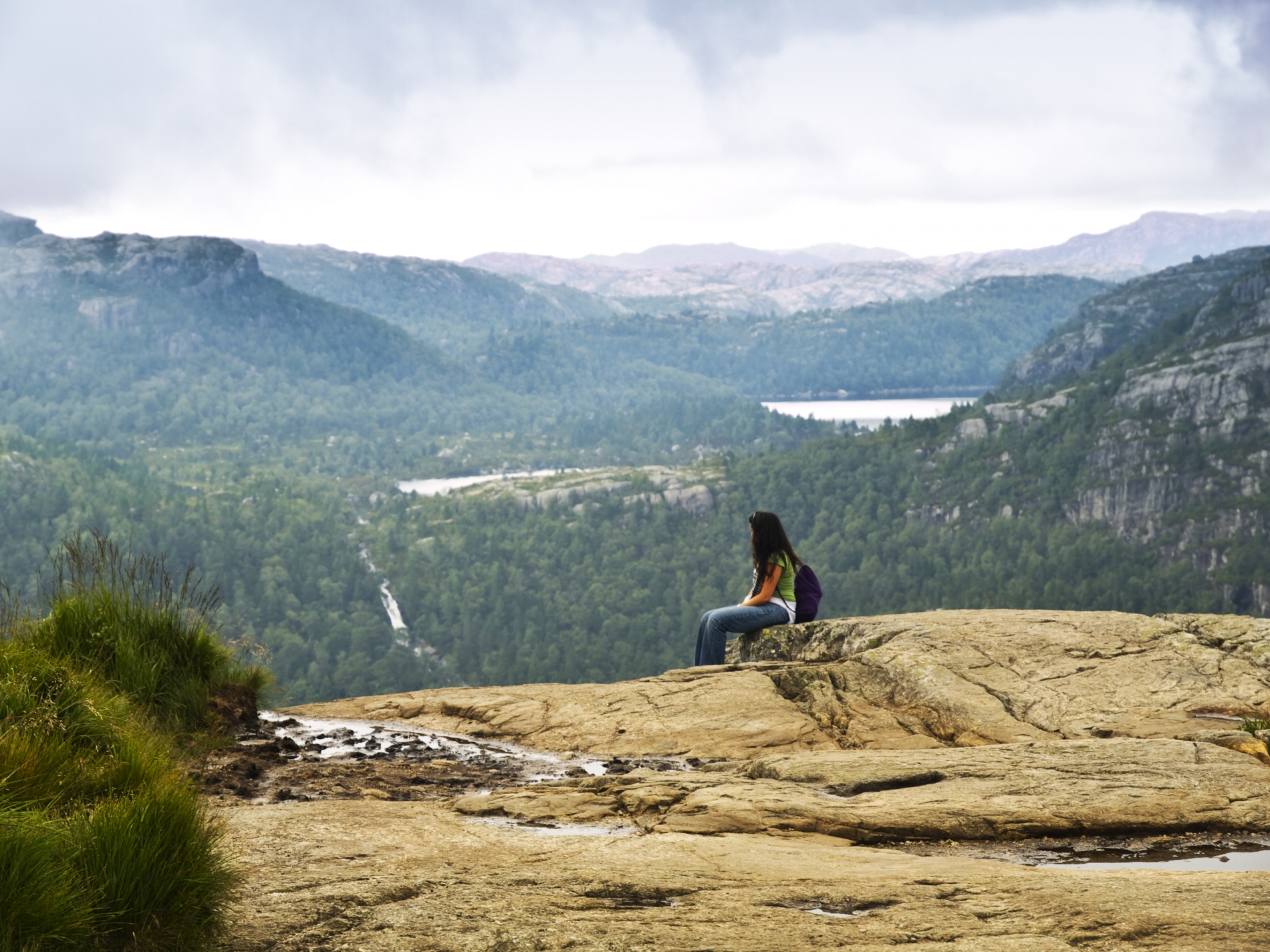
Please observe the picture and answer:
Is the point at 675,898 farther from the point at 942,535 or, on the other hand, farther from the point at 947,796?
the point at 942,535

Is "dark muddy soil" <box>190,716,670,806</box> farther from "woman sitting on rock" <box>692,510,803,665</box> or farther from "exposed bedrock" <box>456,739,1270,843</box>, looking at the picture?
"woman sitting on rock" <box>692,510,803,665</box>

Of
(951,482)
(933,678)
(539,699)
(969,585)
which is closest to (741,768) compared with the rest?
(933,678)

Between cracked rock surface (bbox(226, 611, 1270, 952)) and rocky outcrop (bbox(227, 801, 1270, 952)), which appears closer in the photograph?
rocky outcrop (bbox(227, 801, 1270, 952))

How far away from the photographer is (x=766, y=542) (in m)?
13.9

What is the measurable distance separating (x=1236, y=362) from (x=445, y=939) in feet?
647

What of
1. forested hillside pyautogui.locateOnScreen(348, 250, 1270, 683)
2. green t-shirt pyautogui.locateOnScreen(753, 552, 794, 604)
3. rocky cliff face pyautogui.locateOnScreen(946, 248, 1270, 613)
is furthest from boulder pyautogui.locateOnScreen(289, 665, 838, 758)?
rocky cliff face pyautogui.locateOnScreen(946, 248, 1270, 613)

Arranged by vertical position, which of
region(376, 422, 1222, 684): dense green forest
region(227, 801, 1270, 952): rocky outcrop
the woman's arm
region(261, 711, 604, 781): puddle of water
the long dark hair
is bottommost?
region(376, 422, 1222, 684): dense green forest

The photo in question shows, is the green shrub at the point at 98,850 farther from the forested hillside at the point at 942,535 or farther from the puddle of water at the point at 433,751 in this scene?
the forested hillside at the point at 942,535

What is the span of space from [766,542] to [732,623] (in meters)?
1.37

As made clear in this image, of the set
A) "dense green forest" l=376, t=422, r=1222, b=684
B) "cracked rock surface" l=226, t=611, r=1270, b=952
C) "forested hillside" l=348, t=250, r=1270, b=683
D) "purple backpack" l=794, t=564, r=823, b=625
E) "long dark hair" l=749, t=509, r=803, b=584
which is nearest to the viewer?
"cracked rock surface" l=226, t=611, r=1270, b=952

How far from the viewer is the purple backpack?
14594 mm

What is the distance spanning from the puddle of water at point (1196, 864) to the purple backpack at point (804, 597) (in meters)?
7.45

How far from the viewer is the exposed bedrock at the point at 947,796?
784cm

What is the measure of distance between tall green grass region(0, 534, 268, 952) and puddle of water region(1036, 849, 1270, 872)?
5832 millimetres
